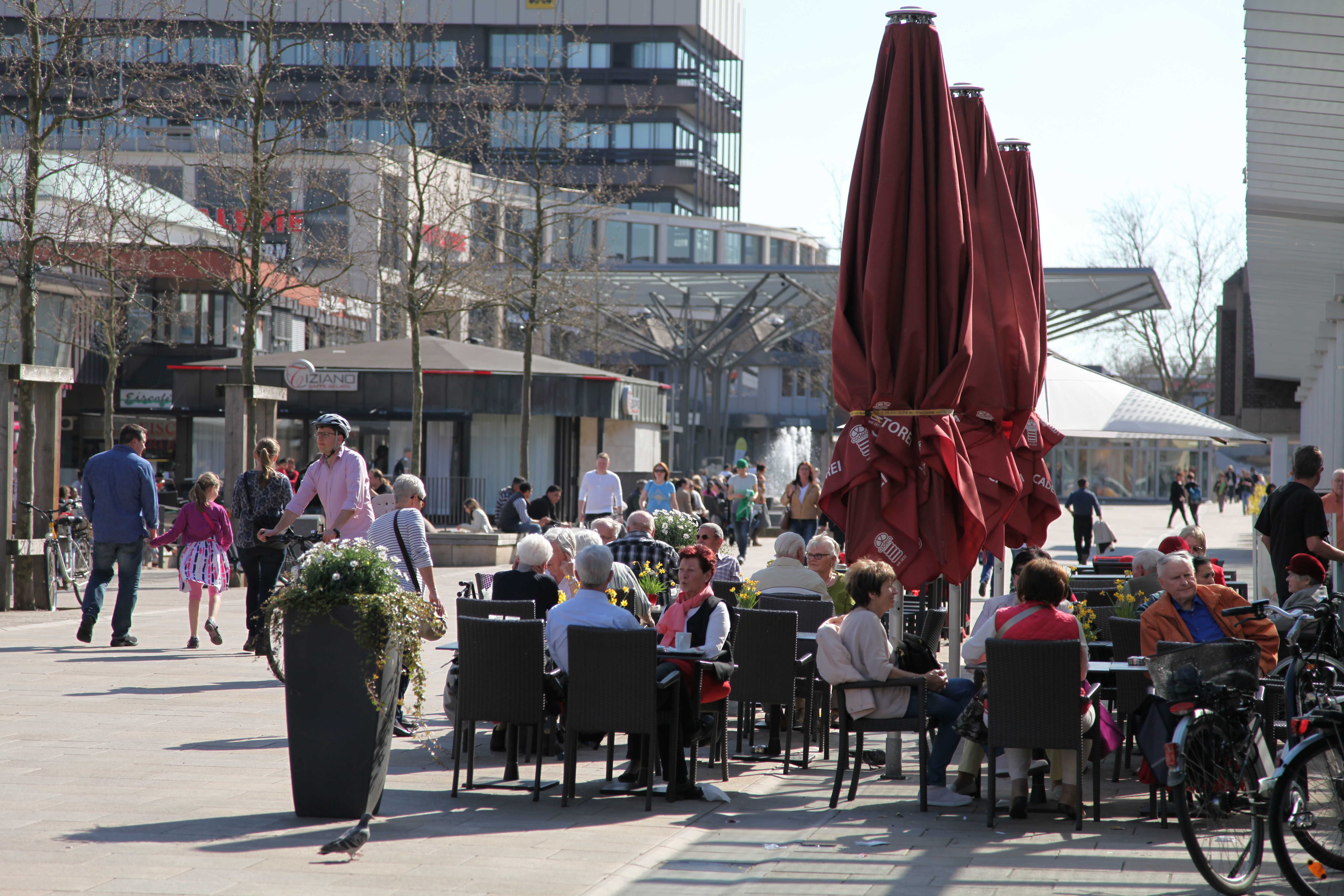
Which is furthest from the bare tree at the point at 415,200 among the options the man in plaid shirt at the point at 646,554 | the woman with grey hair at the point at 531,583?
the woman with grey hair at the point at 531,583

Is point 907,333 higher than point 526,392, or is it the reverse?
point 526,392

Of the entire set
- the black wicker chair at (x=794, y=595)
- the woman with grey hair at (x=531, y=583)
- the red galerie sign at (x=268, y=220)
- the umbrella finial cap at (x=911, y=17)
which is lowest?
the black wicker chair at (x=794, y=595)

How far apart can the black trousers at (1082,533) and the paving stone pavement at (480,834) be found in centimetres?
1819

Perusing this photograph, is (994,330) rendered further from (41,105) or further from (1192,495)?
(1192,495)

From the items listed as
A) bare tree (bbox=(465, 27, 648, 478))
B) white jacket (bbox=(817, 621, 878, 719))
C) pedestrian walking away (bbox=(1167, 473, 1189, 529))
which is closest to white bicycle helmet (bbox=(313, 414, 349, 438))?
white jacket (bbox=(817, 621, 878, 719))

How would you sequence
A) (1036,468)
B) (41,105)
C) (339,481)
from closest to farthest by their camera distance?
1. (1036,468)
2. (339,481)
3. (41,105)

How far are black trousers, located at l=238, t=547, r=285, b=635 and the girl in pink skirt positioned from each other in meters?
0.63

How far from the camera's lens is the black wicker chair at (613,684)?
277 inches

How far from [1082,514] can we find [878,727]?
19872mm

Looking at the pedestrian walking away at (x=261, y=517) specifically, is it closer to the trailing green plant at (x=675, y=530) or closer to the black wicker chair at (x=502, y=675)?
the trailing green plant at (x=675, y=530)

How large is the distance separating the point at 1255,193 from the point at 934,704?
6908 mm

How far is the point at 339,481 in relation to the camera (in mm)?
10773

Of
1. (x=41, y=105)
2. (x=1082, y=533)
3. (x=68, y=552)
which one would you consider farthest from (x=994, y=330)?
(x=1082, y=533)

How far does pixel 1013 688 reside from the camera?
6.75 m
